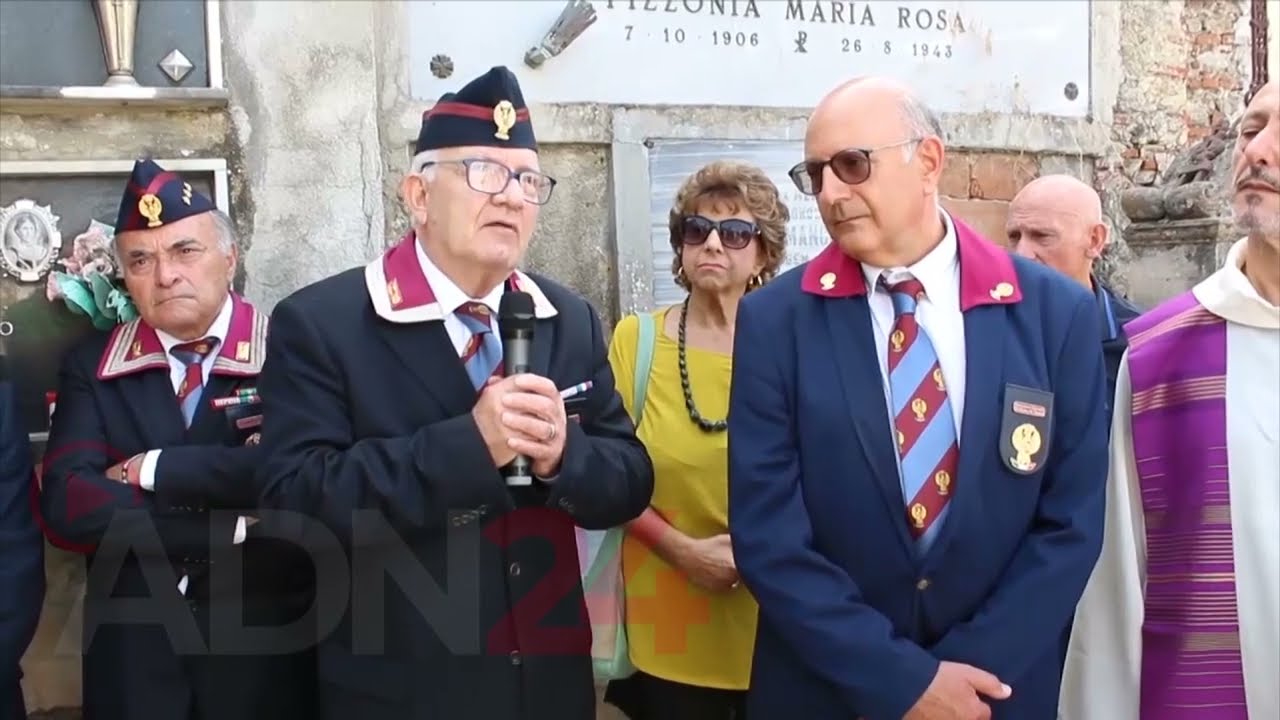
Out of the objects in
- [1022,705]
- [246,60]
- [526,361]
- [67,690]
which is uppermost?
[246,60]

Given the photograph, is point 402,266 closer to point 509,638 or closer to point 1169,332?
point 509,638

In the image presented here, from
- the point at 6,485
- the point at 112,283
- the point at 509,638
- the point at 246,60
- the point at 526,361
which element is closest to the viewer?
the point at 526,361

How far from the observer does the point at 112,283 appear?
3342 mm

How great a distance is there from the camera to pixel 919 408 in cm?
237

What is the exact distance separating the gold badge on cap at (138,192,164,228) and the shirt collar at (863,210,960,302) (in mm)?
1773

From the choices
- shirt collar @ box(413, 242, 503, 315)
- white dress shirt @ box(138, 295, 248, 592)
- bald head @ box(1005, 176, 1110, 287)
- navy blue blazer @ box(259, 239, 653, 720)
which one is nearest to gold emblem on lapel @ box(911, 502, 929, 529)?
navy blue blazer @ box(259, 239, 653, 720)

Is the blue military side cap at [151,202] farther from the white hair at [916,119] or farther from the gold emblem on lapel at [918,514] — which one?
the gold emblem on lapel at [918,514]

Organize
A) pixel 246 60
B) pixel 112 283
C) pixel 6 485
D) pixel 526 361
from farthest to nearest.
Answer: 1. pixel 246 60
2. pixel 112 283
3. pixel 6 485
4. pixel 526 361

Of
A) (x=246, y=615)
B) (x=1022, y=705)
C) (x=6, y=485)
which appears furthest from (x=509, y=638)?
(x=6, y=485)

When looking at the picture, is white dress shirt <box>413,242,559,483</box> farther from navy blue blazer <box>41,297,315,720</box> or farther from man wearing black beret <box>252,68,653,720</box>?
navy blue blazer <box>41,297,315,720</box>

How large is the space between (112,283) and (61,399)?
410mm

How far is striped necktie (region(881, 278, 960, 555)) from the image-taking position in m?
2.36

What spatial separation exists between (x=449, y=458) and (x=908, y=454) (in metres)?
0.88

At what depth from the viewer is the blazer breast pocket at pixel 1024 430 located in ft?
7.61
